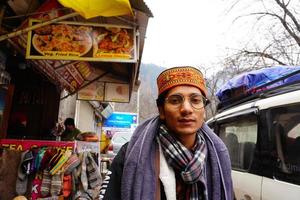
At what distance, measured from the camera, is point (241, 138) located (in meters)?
4.60

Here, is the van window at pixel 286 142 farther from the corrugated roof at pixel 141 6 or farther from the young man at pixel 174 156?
the corrugated roof at pixel 141 6

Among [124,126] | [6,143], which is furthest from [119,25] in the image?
[124,126]

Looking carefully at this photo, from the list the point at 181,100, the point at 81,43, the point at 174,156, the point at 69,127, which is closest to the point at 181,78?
the point at 181,100

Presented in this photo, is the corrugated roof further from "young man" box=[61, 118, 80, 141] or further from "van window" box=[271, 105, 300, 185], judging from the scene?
"young man" box=[61, 118, 80, 141]

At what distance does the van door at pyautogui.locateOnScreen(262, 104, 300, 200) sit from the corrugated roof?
180cm

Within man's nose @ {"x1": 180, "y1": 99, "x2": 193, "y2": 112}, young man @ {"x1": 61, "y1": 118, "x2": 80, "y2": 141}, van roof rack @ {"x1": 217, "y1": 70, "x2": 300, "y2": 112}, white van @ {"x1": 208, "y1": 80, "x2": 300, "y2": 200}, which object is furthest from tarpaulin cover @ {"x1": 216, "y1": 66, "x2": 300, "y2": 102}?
young man @ {"x1": 61, "y1": 118, "x2": 80, "y2": 141}

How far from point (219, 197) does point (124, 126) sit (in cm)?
2147

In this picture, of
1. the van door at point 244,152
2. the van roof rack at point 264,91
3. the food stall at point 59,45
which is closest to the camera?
the van roof rack at point 264,91

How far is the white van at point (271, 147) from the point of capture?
3135mm

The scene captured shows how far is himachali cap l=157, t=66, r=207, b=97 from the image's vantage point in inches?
75.7

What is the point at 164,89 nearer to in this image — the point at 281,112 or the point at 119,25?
the point at 281,112

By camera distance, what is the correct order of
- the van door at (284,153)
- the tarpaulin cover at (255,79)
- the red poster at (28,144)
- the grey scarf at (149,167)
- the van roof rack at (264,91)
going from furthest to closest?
the tarpaulin cover at (255,79) < the red poster at (28,144) < the van roof rack at (264,91) < the van door at (284,153) < the grey scarf at (149,167)

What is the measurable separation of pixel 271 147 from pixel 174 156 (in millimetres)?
1991

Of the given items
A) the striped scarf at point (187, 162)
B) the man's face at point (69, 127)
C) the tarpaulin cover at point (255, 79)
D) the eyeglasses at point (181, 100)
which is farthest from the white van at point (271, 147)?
the man's face at point (69, 127)
